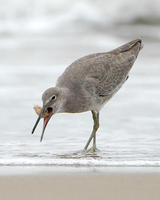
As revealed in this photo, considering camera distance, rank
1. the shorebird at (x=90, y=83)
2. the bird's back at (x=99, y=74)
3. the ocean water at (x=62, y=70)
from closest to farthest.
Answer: the ocean water at (x=62, y=70) < the shorebird at (x=90, y=83) < the bird's back at (x=99, y=74)

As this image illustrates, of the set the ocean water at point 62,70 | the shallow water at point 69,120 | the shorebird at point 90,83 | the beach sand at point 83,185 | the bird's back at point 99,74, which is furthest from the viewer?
the bird's back at point 99,74

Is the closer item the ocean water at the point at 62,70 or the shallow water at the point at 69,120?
→ the shallow water at the point at 69,120

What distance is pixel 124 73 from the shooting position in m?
8.02

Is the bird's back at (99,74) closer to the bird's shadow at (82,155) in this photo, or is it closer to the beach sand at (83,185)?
the bird's shadow at (82,155)

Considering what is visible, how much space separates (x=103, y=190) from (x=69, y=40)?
32.6 ft

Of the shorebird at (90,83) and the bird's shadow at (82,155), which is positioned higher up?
the shorebird at (90,83)

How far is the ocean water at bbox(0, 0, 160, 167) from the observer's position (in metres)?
6.68

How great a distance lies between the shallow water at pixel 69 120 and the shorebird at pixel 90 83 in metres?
0.32

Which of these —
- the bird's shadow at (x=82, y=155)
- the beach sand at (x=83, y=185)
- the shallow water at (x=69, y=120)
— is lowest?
the beach sand at (x=83, y=185)

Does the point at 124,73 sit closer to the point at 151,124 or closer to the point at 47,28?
the point at 151,124

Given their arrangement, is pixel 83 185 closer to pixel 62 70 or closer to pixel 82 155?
pixel 82 155

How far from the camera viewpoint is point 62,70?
37.6ft

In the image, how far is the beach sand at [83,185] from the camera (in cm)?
475

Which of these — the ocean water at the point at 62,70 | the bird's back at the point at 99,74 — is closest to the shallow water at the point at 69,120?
the ocean water at the point at 62,70
